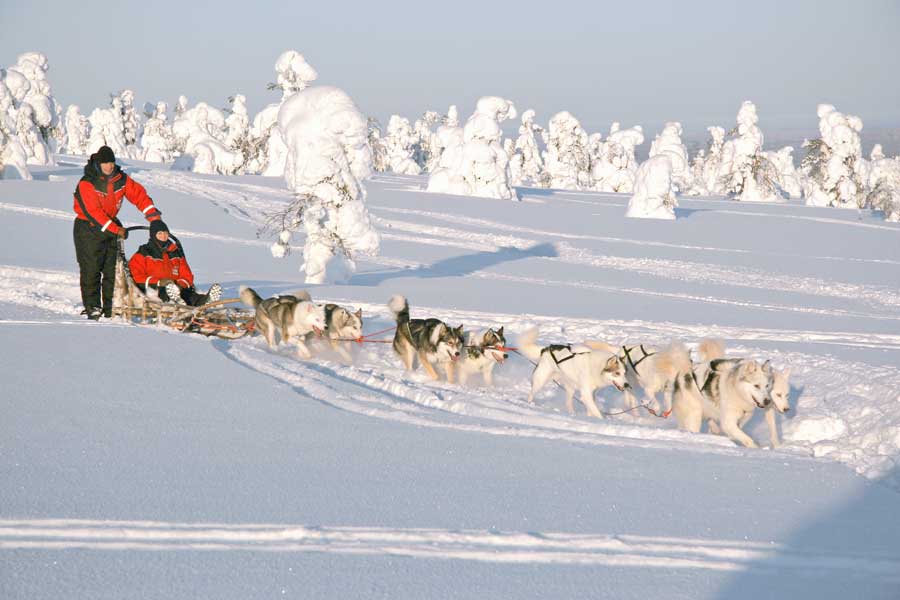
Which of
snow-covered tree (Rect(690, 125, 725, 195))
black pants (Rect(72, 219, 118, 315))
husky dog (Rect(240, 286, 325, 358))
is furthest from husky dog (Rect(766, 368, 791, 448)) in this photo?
snow-covered tree (Rect(690, 125, 725, 195))

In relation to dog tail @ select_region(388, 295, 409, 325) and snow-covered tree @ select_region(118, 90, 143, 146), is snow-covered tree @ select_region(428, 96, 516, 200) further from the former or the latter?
snow-covered tree @ select_region(118, 90, 143, 146)

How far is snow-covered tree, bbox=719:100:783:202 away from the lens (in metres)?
51.3

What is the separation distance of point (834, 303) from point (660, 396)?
309 inches

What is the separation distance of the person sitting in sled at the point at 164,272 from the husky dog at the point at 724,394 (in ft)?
17.1

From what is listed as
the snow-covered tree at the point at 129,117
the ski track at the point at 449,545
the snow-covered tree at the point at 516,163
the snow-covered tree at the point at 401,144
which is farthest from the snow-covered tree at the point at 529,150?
the ski track at the point at 449,545

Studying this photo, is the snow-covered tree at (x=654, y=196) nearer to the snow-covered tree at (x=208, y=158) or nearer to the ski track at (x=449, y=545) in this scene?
the snow-covered tree at (x=208, y=158)

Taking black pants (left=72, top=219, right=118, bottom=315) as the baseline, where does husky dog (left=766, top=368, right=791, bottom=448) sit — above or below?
below

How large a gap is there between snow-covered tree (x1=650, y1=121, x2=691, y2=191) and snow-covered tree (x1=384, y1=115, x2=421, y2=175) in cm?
2617

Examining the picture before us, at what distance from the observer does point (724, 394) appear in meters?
5.86

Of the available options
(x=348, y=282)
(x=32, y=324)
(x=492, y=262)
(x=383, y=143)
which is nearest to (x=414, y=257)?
(x=492, y=262)

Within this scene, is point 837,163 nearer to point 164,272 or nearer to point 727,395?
point 164,272

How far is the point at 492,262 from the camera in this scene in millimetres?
18844

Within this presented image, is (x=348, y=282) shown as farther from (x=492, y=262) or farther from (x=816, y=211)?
(x=816, y=211)

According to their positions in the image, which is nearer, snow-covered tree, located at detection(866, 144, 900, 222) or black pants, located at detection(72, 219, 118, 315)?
black pants, located at detection(72, 219, 118, 315)
